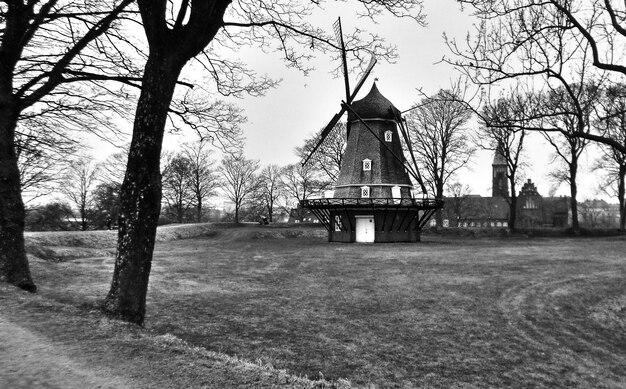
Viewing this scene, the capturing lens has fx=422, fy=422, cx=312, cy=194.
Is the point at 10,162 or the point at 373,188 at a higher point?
the point at 373,188

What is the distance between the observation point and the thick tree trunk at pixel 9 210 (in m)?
8.76

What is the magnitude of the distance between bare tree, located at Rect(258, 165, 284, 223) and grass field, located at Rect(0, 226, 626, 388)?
155 feet

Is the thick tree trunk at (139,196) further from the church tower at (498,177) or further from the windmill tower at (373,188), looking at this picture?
the church tower at (498,177)

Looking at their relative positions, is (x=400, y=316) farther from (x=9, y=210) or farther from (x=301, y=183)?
(x=301, y=183)

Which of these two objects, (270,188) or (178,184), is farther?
(270,188)

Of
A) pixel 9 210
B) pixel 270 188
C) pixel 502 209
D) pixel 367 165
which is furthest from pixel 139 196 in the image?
pixel 502 209

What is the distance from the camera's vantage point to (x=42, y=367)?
13.8 ft

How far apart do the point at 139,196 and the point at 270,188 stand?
2448 inches

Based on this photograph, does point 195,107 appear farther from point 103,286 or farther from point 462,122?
point 462,122

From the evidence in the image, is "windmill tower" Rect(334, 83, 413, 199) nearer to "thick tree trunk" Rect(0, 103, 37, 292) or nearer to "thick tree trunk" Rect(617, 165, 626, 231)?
"thick tree trunk" Rect(617, 165, 626, 231)

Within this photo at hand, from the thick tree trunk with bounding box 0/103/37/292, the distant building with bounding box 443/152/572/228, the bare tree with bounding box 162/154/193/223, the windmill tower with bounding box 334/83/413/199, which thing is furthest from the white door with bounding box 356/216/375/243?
the distant building with bounding box 443/152/572/228

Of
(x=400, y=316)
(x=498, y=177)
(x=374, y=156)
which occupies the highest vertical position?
(x=498, y=177)

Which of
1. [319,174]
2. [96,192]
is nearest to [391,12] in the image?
[319,174]

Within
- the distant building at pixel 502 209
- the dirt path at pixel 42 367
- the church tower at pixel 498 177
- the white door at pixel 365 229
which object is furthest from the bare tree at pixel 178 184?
the church tower at pixel 498 177
